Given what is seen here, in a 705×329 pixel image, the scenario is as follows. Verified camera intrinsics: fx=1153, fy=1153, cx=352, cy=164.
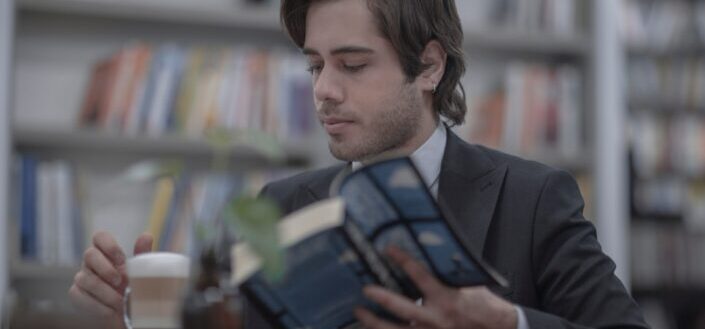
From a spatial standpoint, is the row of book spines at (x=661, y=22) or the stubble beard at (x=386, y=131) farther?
the row of book spines at (x=661, y=22)

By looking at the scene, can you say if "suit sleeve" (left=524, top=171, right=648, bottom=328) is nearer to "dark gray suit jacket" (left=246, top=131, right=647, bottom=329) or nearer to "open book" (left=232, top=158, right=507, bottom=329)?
"dark gray suit jacket" (left=246, top=131, right=647, bottom=329)

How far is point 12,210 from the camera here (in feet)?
10.6

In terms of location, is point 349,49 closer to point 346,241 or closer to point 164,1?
point 346,241

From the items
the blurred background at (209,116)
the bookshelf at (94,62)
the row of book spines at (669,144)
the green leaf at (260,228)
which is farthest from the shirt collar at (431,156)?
the row of book spines at (669,144)

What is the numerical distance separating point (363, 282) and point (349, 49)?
65 cm

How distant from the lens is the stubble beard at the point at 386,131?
6.07 feet

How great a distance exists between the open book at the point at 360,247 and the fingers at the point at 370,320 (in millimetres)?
17

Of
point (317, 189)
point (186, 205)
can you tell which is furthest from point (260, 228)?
point (186, 205)

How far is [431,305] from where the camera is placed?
125cm

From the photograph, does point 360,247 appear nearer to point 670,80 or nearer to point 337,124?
point 337,124

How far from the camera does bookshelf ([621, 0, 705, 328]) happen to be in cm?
424

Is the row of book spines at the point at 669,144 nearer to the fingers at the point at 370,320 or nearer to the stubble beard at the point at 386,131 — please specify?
the stubble beard at the point at 386,131

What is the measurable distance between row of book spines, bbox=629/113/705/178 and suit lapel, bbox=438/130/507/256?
2.64m

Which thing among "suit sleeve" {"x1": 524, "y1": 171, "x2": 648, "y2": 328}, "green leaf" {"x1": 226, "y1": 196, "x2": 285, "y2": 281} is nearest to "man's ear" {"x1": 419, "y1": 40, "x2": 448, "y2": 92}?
"suit sleeve" {"x1": 524, "y1": 171, "x2": 648, "y2": 328}
